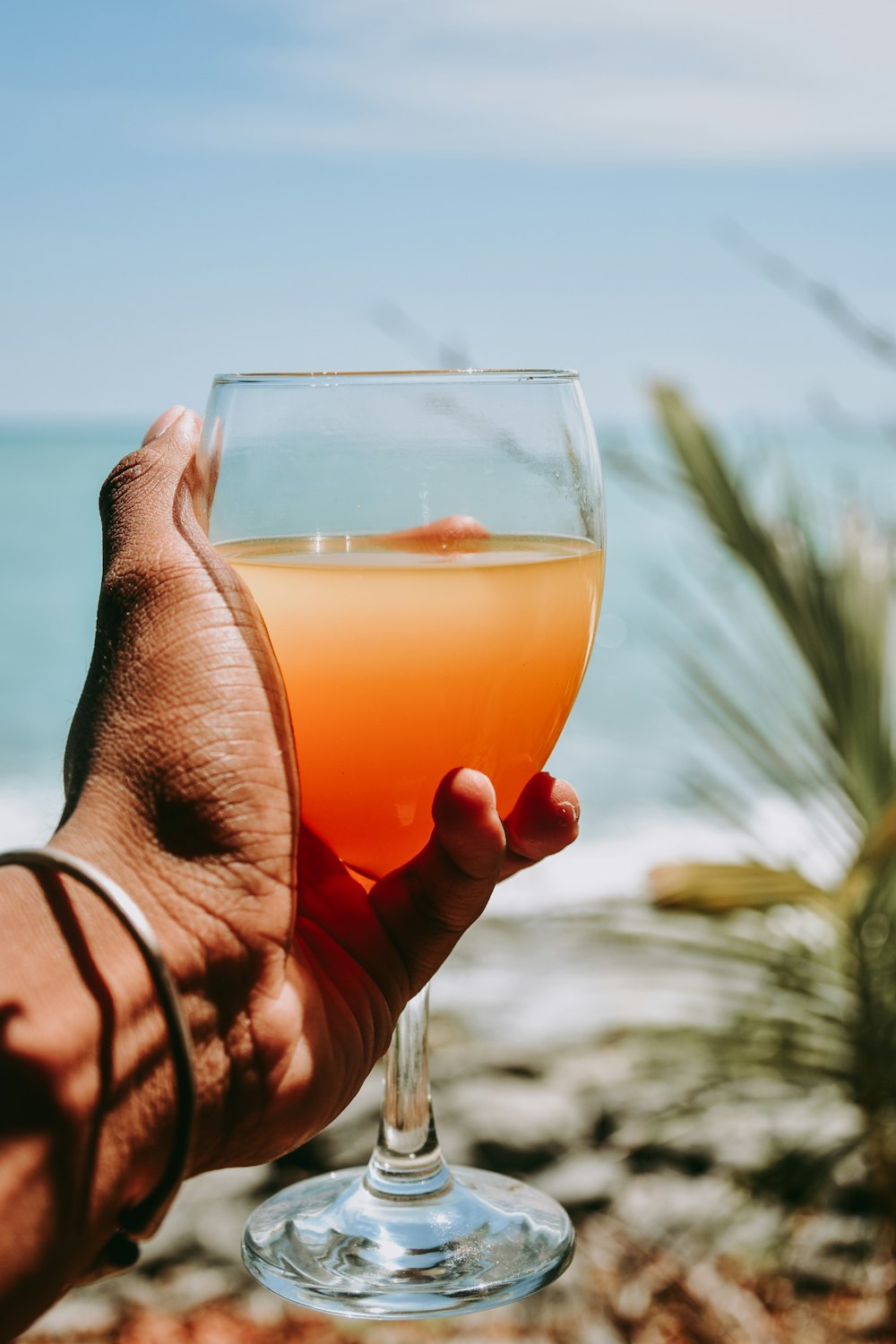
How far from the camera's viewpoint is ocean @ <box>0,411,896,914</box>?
338cm

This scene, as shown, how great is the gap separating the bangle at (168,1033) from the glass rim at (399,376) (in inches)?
19.1

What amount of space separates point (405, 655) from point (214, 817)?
0.24 metres

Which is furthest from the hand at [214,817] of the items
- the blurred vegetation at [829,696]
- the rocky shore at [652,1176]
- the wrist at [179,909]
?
the rocky shore at [652,1176]

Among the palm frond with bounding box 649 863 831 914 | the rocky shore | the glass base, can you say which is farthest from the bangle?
the rocky shore

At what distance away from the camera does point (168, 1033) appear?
1.20 metres

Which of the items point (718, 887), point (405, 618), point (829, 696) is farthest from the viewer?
point (829, 696)

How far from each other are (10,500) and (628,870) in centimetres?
3363

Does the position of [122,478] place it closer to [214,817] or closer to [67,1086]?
[214,817]

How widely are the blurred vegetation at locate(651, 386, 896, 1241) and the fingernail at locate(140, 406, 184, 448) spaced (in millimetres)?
1792

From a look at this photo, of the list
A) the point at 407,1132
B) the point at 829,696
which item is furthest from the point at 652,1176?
the point at 407,1132

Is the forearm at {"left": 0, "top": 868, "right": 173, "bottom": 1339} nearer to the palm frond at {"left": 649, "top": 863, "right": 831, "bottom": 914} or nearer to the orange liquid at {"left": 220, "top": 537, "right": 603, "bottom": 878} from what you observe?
the orange liquid at {"left": 220, "top": 537, "right": 603, "bottom": 878}

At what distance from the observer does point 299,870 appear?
5.37 ft

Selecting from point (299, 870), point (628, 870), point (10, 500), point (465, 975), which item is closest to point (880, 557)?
point (299, 870)

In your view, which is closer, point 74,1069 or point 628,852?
point 74,1069
